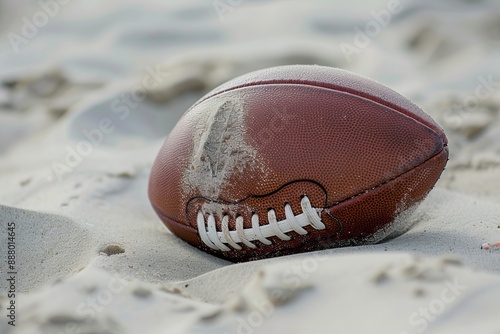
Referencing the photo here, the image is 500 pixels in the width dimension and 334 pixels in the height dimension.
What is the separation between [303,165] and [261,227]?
0.85ft

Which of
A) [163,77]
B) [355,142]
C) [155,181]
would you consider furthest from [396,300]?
[163,77]

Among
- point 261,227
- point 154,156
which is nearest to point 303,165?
point 261,227

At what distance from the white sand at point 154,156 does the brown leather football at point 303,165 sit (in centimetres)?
12

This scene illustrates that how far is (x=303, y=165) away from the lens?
7.16 ft

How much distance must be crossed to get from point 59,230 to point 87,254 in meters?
0.29

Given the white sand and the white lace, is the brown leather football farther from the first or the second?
the white sand

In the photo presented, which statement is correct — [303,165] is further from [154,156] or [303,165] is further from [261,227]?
[154,156]

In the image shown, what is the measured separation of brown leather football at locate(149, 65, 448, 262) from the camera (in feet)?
7.18

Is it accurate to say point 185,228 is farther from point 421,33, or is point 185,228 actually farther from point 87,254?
point 421,33

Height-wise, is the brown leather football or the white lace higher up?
the brown leather football

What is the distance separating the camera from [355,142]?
7.18 ft

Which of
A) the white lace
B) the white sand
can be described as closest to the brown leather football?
the white lace

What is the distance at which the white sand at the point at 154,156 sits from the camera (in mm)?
1631

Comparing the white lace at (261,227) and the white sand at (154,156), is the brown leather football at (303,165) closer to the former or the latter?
the white lace at (261,227)
